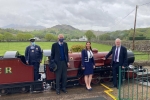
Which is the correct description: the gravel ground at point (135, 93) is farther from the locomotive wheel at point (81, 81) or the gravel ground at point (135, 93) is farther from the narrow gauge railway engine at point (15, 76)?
the narrow gauge railway engine at point (15, 76)

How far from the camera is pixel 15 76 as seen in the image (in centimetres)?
669

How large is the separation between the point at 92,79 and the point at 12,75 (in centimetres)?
320

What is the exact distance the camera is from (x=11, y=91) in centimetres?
678

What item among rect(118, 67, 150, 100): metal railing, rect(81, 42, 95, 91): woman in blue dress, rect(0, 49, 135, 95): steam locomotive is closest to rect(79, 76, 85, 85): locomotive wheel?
rect(0, 49, 135, 95): steam locomotive

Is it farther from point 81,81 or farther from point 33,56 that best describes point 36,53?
point 81,81

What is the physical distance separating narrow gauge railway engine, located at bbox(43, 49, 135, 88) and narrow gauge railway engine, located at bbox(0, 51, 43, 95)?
555mm

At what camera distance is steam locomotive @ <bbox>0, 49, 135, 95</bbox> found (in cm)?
659

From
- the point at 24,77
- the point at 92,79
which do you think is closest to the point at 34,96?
the point at 24,77

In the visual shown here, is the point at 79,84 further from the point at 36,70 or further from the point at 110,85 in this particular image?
the point at 36,70

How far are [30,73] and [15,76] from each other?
53cm

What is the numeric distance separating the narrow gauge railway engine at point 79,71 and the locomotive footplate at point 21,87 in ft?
1.36

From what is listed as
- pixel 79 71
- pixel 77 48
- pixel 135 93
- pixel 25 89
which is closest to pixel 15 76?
pixel 25 89

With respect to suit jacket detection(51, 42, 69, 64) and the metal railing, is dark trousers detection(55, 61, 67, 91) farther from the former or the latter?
the metal railing

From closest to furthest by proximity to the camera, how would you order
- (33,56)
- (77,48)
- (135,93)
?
(135,93) → (33,56) → (77,48)
